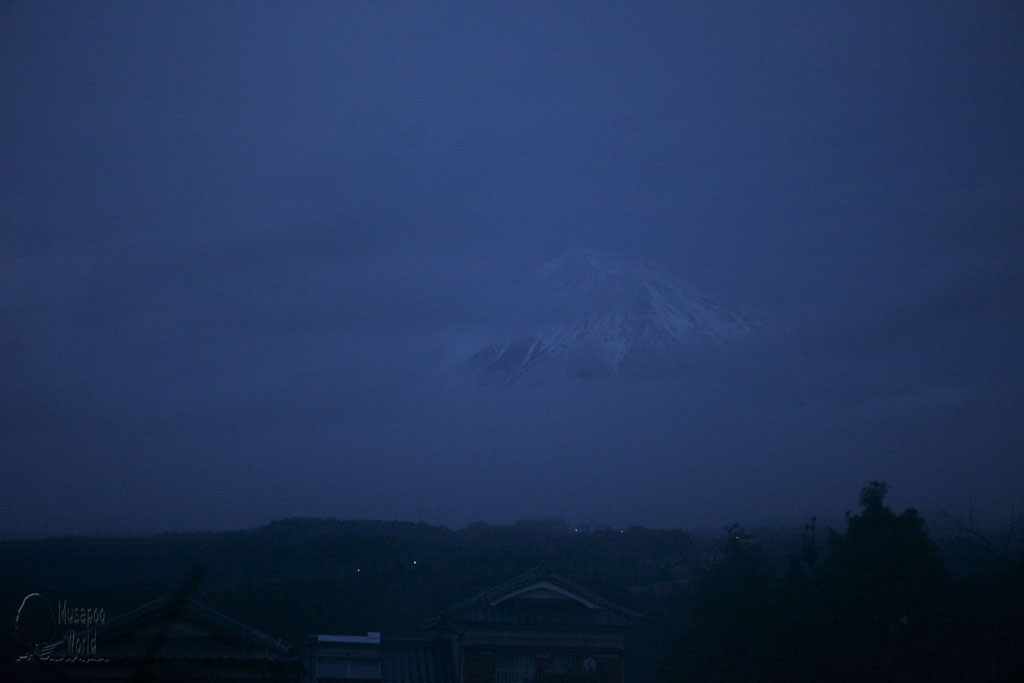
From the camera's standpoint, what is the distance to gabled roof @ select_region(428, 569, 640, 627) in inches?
767

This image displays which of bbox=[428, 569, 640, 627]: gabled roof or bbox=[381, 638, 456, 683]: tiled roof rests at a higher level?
bbox=[428, 569, 640, 627]: gabled roof

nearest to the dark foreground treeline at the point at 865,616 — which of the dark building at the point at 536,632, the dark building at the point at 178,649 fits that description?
the dark building at the point at 536,632

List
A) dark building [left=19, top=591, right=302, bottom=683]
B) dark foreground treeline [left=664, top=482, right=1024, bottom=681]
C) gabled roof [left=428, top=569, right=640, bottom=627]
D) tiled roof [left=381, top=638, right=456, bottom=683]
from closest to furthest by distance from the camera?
dark building [left=19, top=591, right=302, bottom=683] < dark foreground treeline [left=664, top=482, right=1024, bottom=681] < gabled roof [left=428, top=569, right=640, bottom=627] < tiled roof [left=381, top=638, right=456, bottom=683]

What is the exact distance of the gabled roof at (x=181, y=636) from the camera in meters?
15.4

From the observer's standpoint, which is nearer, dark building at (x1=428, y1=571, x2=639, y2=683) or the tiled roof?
dark building at (x1=428, y1=571, x2=639, y2=683)

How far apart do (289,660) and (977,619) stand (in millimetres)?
13571

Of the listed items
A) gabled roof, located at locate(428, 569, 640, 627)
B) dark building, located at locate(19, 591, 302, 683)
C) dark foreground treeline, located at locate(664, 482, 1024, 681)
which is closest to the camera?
dark building, located at locate(19, 591, 302, 683)

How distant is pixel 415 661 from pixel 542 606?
3025 mm

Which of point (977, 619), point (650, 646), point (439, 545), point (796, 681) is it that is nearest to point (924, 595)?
point (977, 619)

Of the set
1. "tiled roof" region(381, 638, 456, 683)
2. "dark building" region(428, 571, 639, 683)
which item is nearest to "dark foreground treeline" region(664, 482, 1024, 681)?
"dark building" region(428, 571, 639, 683)

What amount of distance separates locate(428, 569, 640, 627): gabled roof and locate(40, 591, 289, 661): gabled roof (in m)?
5.07

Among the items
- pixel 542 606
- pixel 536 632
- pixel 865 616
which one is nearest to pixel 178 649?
pixel 536 632

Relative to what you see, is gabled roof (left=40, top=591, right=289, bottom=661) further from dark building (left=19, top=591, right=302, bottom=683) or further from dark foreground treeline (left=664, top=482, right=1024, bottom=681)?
dark foreground treeline (left=664, top=482, right=1024, bottom=681)

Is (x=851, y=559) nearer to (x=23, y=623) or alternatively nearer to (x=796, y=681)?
(x=796, y=681)
